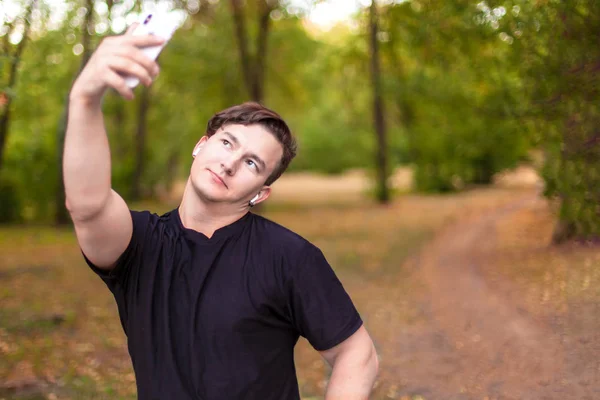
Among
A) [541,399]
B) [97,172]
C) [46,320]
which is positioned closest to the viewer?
[97,172]

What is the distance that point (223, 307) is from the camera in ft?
7.46

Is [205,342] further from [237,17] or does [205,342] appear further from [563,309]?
[237,17]

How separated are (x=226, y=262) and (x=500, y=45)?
928 centimetres

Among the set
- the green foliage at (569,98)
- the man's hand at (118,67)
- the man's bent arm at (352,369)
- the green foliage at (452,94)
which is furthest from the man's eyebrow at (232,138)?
the green foliage at (452,94)

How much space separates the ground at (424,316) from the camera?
5375mm

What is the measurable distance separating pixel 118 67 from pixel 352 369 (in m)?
1.21

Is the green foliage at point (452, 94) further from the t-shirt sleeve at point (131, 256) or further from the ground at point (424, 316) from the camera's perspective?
the t-shirt sleeve at point (131, 256)

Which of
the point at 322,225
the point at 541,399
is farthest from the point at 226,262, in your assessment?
the point at 322,225

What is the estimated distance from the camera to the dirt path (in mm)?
4914

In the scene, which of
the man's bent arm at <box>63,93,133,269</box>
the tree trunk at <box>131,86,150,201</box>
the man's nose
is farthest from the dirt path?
the tree trunk at <box>131,86,150,201</box>

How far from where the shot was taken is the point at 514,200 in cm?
2228

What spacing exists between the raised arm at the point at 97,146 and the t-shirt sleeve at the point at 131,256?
4.1 inches

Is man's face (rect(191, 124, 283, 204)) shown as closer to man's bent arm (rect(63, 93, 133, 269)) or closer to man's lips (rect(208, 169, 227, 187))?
man's lips (rect(208, 169, 227, 187))

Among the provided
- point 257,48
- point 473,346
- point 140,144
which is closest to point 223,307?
point 473,346
